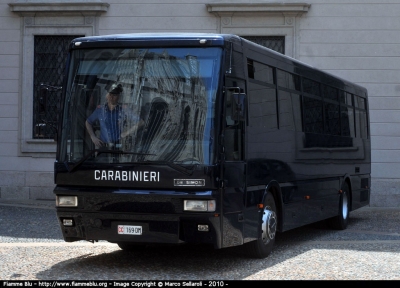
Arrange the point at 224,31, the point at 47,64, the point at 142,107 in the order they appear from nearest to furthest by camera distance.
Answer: the point at 142,107
the point at 224,31
the point at 47,64

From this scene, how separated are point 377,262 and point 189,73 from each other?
10.9 feet

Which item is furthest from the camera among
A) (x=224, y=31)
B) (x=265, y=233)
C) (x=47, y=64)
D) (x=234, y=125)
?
(x=47, y=64)

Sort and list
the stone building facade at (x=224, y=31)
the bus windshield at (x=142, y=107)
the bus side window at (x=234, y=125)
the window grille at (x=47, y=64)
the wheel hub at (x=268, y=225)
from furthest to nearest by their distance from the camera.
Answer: the window grille at (x=47, y=64) < the stone building facade at (x=224, y=31) < the wheel hub at (x=268, y=225) < the bus side window at (x=234, y=125) < the bus windshield at (x=142, y=107)

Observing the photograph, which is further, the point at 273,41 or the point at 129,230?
the point at 273,41

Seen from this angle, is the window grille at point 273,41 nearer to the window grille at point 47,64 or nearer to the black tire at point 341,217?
the window grille at point 47,64

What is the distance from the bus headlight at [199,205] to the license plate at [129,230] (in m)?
0.57

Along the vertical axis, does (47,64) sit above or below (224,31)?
below

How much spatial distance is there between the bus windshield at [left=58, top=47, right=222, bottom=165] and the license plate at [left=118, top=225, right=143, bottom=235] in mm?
735

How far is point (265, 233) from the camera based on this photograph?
1071 cm

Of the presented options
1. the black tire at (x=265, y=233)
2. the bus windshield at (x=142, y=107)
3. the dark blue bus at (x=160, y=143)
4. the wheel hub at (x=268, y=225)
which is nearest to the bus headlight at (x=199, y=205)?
the dark blue bus at (x=160, y=143)

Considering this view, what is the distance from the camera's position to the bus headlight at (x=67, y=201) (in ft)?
31.2

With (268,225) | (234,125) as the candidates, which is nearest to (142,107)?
(234,125)

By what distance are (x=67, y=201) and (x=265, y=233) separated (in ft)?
8.66

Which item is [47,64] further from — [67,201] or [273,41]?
[67,201]
